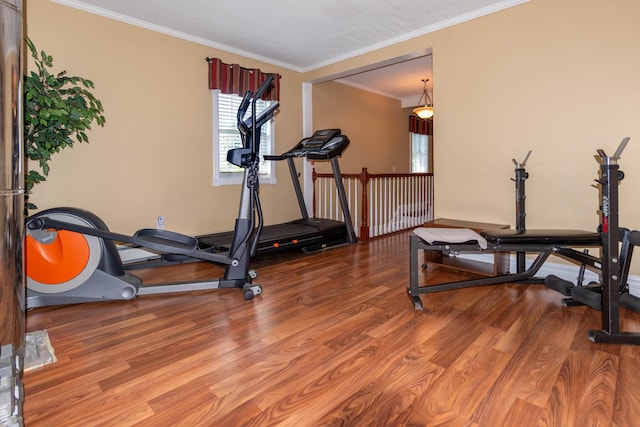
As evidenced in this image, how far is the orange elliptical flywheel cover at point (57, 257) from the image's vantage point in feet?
8.20

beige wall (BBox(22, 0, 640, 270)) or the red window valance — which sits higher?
the red window valance

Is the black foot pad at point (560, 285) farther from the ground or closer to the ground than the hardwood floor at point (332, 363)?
farther from the ground

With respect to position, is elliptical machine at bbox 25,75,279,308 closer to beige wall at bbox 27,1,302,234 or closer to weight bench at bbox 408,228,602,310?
beige wall at bbox 27,1,302,234

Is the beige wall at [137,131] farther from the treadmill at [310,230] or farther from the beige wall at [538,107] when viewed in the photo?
the beige wall at [538,107]

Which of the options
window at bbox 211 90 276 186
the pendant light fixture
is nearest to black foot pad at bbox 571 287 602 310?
window at bbox 211 90 276 186

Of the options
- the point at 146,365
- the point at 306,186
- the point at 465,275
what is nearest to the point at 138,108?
the point at 306,186

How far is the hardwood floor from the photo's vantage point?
56.7 inches

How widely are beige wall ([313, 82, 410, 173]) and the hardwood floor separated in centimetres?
371

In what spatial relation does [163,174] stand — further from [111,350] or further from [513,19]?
[513,19]

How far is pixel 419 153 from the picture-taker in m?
8.46

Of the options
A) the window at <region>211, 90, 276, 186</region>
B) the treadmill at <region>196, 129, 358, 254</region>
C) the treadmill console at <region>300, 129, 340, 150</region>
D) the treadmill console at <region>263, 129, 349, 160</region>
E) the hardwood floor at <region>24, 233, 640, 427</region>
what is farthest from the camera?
the window at <region>211, 90, 276, 186</region>

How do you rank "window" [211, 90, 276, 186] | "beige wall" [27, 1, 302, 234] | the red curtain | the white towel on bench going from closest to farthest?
the white towel on bench < "beige wall" [27, 1, 302, 234] < the red curtain < "window" [211, 90, 276, 186]

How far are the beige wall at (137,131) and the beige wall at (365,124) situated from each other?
160 cm

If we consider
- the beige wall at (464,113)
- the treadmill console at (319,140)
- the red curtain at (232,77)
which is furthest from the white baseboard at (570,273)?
the red curtain at (232,77)
